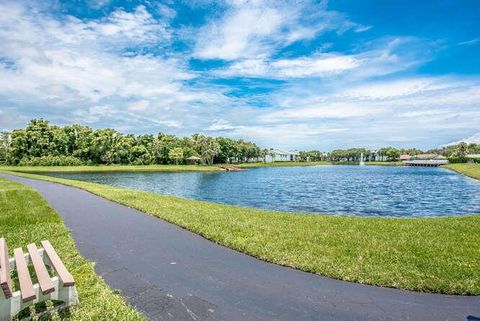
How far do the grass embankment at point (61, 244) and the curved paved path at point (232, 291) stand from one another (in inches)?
12.1

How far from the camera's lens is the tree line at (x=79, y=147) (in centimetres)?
8419

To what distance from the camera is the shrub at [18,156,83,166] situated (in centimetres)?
7950

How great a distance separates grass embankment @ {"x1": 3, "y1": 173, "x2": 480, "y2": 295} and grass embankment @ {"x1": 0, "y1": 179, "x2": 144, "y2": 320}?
3713mm

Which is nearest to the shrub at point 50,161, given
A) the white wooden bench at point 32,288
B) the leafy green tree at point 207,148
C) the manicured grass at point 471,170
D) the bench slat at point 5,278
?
the leafy green tree at point 207,148

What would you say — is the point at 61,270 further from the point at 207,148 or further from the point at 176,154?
the point at 207,148

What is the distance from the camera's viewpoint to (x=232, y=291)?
6418mm

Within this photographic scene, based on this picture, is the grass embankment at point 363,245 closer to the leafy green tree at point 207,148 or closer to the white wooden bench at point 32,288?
the white wooden bench at point 32,288

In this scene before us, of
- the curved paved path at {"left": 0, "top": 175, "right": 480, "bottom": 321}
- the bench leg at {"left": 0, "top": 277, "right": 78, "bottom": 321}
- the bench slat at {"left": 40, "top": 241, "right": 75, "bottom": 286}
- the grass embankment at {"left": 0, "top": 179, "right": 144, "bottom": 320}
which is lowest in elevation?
the curved paved path at {"left": 0, "top": 175, "right": 480, "bottom": 321}

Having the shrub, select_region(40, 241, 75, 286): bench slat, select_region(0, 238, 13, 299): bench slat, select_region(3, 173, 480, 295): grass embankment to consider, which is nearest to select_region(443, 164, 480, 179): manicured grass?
select_region(3, 173, 480, 295): grass embankment

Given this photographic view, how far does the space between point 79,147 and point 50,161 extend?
36.9ft

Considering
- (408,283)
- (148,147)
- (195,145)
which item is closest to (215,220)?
(408,283)

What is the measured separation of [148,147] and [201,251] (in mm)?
96281

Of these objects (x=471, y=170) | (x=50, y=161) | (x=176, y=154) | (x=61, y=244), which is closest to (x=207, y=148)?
(x=176, y=154)

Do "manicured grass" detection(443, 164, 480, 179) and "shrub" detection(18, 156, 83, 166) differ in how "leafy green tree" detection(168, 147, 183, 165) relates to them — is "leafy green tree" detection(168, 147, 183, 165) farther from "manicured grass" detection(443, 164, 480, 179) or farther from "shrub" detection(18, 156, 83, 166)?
"manicured grass" detection(443, 164, 480, 179)
